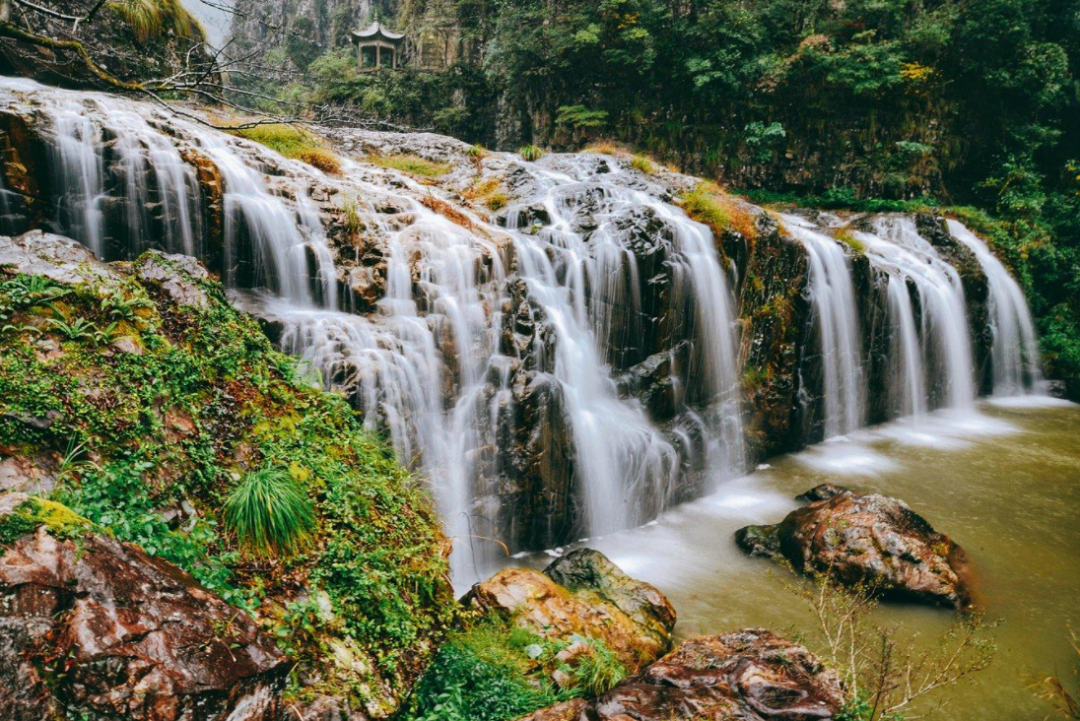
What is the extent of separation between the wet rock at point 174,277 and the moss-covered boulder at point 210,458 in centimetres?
2

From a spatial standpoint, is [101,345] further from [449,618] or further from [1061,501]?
[1061,501]

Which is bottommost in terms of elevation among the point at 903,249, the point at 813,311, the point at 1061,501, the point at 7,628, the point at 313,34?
the point at 1061,501

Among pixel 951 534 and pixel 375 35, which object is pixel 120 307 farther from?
pixel 375 35

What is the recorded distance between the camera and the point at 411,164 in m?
12.7

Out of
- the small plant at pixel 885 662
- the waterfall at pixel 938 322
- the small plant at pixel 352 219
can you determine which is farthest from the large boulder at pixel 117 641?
the waterfall at pixel 938 322

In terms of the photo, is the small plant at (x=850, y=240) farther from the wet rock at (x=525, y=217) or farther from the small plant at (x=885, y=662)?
the small plant at (x=885, y=662)

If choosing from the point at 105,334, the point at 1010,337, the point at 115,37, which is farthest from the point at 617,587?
the point at 1010,337

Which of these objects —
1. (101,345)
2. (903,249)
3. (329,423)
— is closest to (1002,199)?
(903,249)

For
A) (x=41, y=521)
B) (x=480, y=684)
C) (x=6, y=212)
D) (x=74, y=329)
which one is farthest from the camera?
(x=6, y=212)

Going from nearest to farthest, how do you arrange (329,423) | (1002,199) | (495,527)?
(329,423), (495,527), (1002,199)

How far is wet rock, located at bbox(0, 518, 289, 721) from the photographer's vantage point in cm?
239

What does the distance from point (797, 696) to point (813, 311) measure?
8950 mm

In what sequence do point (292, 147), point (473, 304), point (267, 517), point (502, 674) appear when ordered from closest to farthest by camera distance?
point (267, 517) → point (502, 674) → point (473, 304) → point (292, 147)

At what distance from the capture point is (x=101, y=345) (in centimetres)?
427
